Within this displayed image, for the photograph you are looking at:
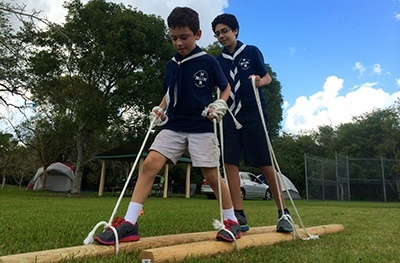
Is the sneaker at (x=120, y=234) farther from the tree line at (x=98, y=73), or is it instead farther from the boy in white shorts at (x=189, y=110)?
the tree line at (x=98, y=73)

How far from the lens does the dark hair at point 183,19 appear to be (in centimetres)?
256

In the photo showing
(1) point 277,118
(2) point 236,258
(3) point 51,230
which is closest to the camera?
(2) point 236,258

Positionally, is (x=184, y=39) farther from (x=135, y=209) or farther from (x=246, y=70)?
(x=135, y=209)

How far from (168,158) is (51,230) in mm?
1399

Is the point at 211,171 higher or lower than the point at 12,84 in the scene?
lower

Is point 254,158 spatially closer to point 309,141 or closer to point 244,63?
point 244,63

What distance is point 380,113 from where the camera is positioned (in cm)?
3256

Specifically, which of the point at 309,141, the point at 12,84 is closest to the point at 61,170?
the point at 12,84

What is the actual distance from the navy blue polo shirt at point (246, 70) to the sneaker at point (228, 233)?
1.13 metres

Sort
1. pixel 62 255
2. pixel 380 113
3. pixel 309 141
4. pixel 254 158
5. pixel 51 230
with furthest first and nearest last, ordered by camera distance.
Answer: pixel 309 141 → pixel 380 113 → pixel 254 158 → pixel 51 230 → pixel 62 255

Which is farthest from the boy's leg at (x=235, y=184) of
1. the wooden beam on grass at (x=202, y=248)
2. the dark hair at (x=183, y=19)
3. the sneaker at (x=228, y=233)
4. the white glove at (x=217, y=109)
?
the dark hair at (x=183, y=19)

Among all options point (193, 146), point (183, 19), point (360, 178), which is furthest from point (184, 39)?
point (360, 178)

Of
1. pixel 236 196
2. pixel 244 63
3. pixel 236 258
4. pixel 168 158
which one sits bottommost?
pixel 236 258

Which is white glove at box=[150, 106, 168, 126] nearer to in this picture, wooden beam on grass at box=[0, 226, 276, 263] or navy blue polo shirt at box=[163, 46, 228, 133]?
navy blue polo shirt at box=[163, 46, 228, 133]
